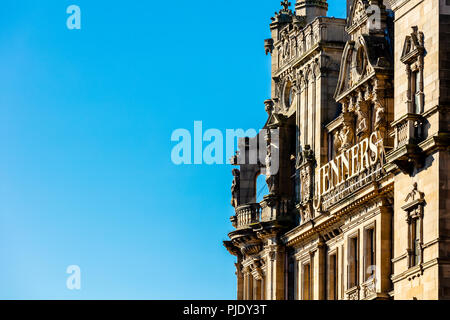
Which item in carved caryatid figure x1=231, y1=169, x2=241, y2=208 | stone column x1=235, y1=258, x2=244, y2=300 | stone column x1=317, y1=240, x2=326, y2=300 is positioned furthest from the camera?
carved caryatid figure x1=231, y1=169, x2=241, y2=208

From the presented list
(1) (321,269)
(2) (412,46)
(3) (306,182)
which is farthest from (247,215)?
(2) (412,46)

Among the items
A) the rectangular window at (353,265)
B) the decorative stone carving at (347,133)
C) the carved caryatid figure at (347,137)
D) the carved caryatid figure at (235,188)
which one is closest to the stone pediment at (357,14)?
the decorative stone carving at (347,133)

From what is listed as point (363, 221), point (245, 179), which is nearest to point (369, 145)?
point (363, 221)

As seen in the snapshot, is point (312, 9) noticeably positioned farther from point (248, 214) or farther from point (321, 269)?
point (321, 269)

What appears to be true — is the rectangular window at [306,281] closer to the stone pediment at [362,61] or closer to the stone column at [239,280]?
the stone pediment at [362,61]

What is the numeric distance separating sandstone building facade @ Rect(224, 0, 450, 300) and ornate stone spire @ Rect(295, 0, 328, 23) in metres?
0.08

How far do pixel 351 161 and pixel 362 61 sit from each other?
15.9 ft

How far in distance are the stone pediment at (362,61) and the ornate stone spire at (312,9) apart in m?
9.87

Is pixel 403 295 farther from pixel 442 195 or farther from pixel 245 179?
pixel 245 179

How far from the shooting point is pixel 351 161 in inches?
3725

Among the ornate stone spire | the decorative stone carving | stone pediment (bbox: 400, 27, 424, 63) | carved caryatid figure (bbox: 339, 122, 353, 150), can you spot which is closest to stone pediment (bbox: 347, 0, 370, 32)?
the decorative stone carving

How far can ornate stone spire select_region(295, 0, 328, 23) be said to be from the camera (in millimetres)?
106438

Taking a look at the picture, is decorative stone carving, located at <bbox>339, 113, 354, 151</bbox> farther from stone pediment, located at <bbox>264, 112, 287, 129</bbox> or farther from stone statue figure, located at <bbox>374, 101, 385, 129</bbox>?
stone pediment, located at <bbox>264, 112, 287, 129</bbox>

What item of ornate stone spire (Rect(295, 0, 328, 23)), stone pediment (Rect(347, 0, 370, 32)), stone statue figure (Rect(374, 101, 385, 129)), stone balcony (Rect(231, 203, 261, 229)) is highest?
ornate stone spire (Rect(295, 0, 328, 23))
